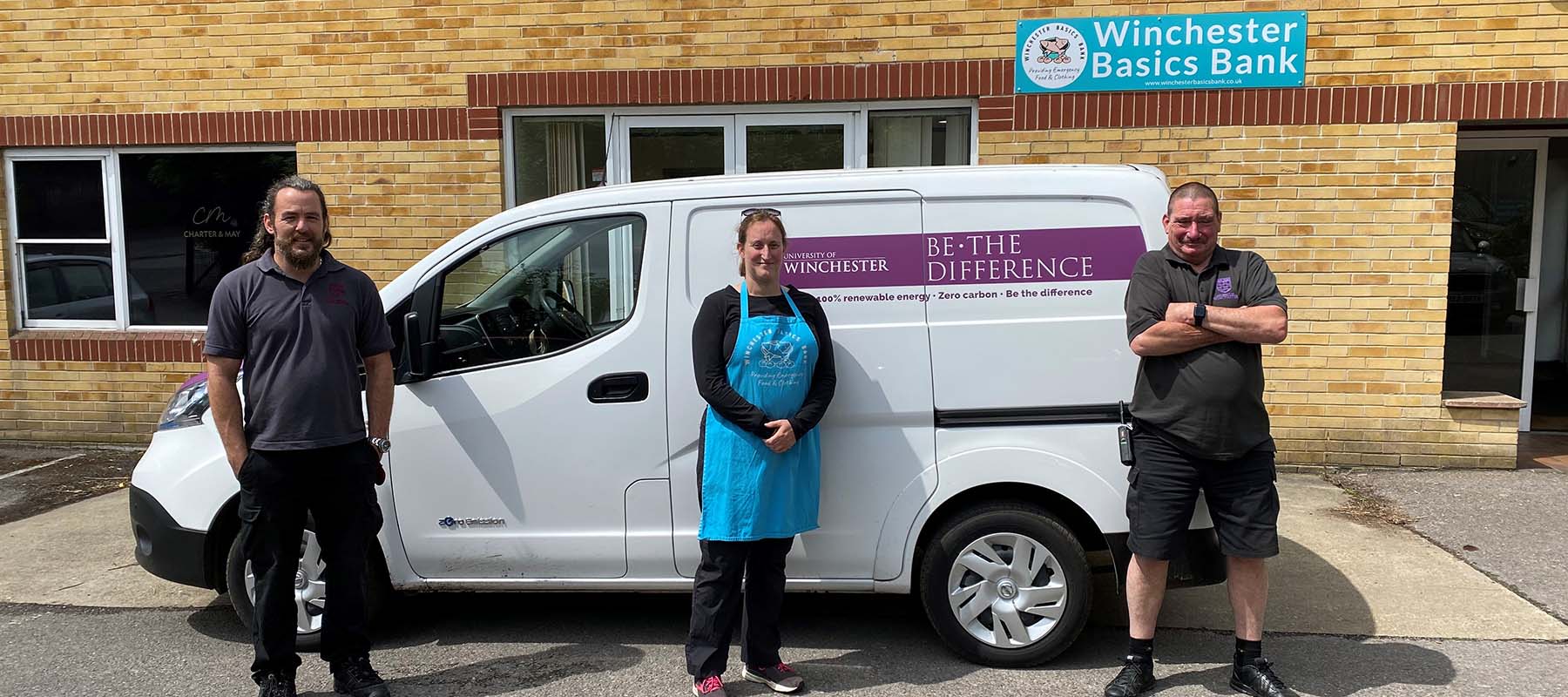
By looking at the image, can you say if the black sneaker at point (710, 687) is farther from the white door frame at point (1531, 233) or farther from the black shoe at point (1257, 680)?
the white door frame at point (1531, 233)

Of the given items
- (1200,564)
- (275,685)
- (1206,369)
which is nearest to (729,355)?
(1206,369)

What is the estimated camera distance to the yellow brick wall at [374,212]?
758 cm

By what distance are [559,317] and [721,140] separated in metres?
3.71

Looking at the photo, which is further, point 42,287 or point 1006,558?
point 42,287

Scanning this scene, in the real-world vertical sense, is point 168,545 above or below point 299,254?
below

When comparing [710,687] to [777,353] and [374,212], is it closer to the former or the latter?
[777,353]

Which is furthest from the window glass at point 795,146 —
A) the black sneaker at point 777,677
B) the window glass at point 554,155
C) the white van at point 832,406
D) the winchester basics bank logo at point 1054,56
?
the black sneaker at point 777,677

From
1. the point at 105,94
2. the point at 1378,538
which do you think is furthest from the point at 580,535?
the point at 105,94

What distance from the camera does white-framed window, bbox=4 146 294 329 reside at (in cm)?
807

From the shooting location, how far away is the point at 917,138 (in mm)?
7469

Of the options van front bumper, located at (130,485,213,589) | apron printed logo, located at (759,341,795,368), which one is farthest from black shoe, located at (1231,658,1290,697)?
van front bumper, located at (130,485,213,589)

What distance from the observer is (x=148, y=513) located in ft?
13.9

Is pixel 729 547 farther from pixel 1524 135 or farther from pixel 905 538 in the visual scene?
pixel 1524 135

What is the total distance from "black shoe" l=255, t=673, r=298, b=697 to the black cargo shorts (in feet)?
10.00
